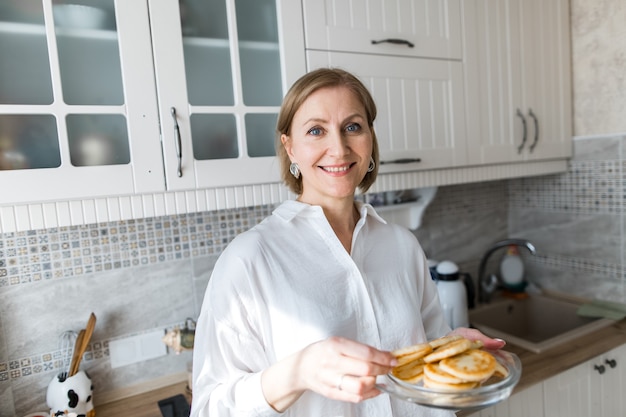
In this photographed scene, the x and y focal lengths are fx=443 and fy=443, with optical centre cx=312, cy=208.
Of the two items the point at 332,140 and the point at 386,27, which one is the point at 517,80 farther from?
the point at 332,140

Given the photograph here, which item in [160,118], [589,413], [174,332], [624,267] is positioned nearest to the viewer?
[160,118]

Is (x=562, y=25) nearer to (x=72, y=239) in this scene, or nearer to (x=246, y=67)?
(x=246, y=67)

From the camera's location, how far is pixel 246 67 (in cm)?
122

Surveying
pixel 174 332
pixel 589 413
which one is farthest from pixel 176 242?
pixel 589 413

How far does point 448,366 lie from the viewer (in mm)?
677

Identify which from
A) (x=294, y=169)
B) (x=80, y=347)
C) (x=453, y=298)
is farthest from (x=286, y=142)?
(x=453, y=298)

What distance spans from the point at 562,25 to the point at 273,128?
1.42 m

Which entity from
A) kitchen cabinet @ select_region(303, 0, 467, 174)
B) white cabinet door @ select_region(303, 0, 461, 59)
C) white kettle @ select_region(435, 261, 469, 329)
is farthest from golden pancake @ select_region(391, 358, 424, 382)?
white kettle @ select_region(435, 261, 469, 329)

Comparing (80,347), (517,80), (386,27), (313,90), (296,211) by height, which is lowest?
(80,347)

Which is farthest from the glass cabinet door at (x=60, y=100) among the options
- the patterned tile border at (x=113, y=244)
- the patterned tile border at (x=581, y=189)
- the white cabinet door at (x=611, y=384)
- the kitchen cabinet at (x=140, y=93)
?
the patterned tile border at (x=581, y=189)

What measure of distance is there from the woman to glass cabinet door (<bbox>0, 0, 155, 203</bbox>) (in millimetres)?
408

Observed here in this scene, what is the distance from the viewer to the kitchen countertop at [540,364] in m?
1.33

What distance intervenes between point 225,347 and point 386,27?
3.60ft

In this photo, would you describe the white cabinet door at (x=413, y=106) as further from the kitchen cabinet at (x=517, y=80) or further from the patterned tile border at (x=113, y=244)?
the patterned tile border at (x=113, y=244)
